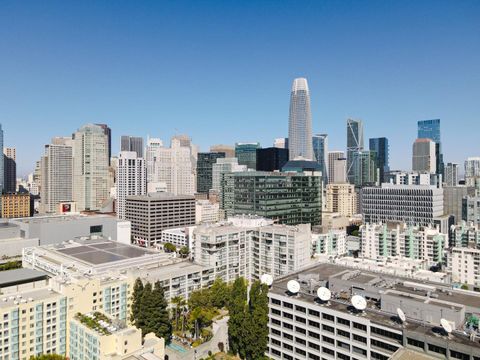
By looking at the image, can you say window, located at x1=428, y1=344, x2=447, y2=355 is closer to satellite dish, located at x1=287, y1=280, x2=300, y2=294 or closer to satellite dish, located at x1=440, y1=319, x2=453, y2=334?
satellite dish, located at x1=440, y1=319, x2=453, y2=334

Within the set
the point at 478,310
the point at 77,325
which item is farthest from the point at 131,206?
the point at 478,310

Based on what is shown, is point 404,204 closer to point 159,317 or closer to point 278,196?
point 278,196

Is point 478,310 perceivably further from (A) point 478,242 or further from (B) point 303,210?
(B) point 303,210

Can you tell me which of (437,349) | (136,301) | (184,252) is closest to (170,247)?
(184,252)

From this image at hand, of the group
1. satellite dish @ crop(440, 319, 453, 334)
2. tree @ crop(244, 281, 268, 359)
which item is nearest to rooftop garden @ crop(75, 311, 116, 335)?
tree @ crop(244, 281, 268, 359)

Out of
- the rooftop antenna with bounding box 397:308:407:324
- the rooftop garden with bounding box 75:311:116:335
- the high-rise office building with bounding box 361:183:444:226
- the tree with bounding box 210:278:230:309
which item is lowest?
the tree with bounding box 210:278:230:309

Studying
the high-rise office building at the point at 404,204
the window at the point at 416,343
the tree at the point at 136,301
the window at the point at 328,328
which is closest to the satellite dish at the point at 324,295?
the window at the point at 328,328
